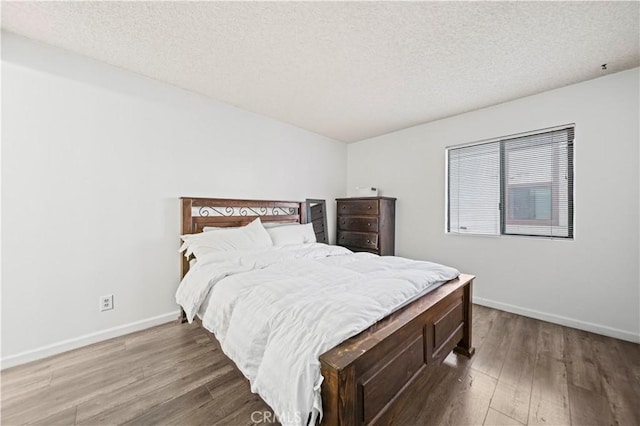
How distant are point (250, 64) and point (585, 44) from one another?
8.42ft

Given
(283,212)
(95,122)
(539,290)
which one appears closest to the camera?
(95,122)

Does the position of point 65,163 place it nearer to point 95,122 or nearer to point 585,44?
point 95,122

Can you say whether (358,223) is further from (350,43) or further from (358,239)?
(350,43)

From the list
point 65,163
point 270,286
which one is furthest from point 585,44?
point 65,163

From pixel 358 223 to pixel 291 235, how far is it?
1.26m

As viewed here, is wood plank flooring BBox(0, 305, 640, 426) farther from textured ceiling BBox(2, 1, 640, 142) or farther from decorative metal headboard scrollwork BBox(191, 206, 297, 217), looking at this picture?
textured ceiling BBox(2, 1, 640, 142)

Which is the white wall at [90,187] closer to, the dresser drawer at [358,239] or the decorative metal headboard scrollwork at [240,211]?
the decorative metal headboard scrollwork at [240,211]

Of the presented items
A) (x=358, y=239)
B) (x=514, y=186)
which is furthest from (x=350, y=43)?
(x=358, y=239)

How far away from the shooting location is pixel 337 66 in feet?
7.06

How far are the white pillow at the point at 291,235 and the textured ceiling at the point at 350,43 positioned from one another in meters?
1.51

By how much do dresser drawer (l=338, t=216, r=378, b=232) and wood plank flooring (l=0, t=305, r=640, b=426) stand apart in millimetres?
1843

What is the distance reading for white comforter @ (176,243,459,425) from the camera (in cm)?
101

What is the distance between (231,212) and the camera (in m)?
3.00

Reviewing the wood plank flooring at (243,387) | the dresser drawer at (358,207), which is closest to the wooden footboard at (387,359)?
the wood plank flooring at (243,387)
